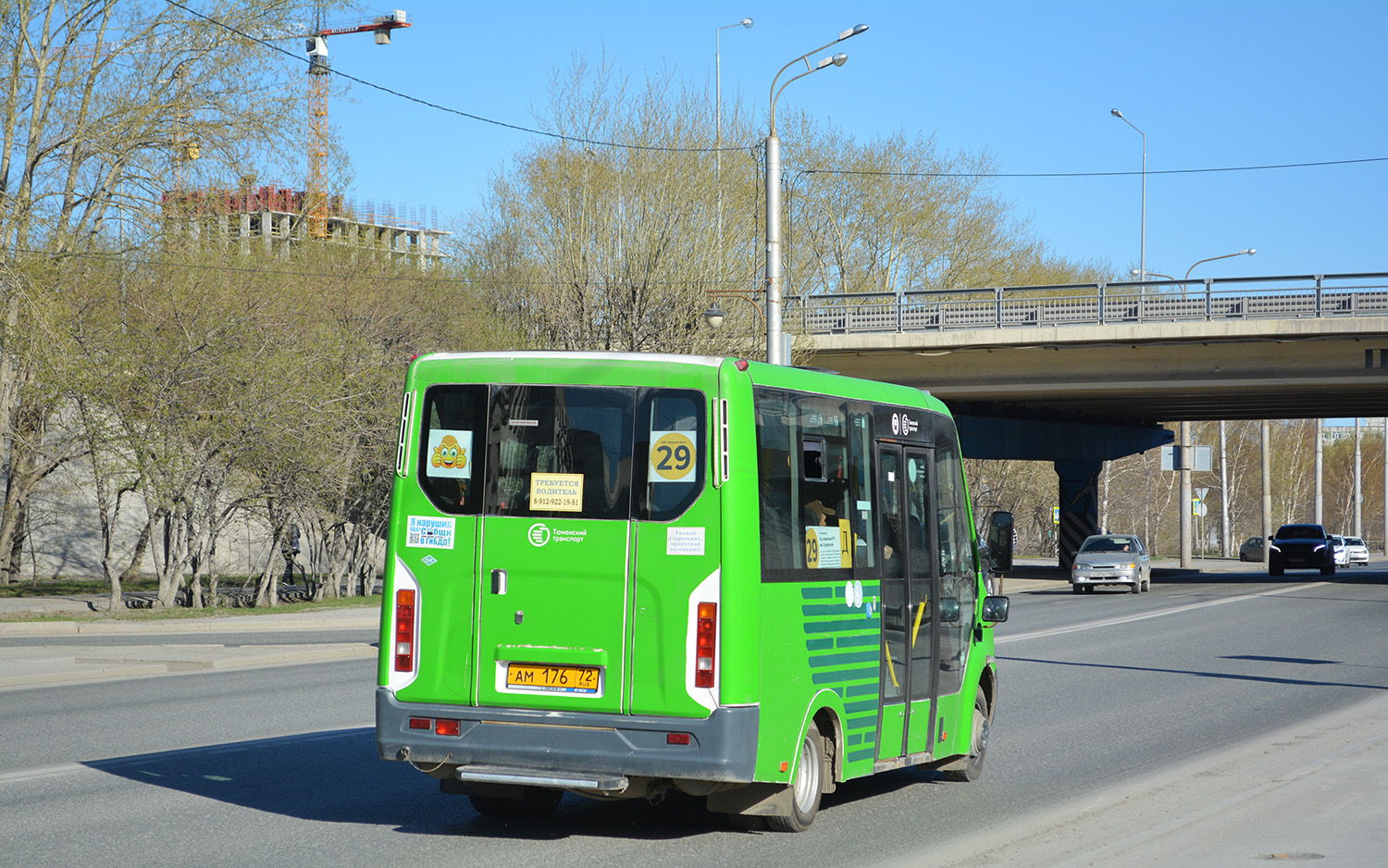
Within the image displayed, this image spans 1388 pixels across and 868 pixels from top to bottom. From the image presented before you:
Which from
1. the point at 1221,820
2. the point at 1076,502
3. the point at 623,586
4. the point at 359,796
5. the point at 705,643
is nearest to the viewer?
the point at 705,643

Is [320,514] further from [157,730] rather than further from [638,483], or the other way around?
[638,483]

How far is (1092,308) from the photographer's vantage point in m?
37.0

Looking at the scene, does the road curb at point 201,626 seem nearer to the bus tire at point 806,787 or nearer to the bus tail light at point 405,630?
the bus tail light at point 405,630

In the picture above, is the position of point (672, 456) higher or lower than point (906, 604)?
higher

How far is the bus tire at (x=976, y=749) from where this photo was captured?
9.74 metres

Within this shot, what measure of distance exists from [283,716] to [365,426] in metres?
16.8

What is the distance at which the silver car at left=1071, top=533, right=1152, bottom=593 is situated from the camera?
39281mm

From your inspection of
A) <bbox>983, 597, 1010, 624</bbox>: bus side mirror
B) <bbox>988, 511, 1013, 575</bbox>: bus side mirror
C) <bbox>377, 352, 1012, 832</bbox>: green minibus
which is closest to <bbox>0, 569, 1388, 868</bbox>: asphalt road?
<bbox>377, 352, 1012, 832</bbox>: green minibus

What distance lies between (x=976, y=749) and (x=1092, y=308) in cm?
2891

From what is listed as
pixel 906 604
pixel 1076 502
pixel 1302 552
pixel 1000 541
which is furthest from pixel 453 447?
pixel 1302 552

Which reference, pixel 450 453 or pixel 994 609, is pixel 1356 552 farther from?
pixel 450 453

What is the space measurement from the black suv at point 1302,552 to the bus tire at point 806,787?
46.6 meters

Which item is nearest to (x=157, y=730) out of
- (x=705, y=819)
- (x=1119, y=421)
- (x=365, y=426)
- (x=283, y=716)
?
(x=283, y=716)

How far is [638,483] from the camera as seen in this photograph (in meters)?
7.34
